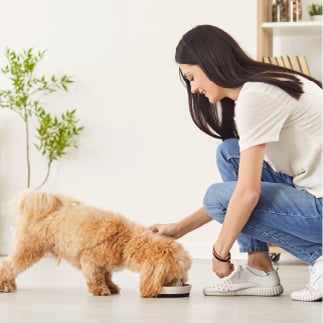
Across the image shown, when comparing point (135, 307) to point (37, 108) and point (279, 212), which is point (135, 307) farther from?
point (37, 108)

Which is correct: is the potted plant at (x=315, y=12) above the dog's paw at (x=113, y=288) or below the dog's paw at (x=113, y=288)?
above

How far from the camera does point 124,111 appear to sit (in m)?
4.29

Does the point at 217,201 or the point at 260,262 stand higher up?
the point at 217,201

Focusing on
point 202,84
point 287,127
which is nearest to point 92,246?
point 202,84

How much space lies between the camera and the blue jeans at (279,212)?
2361 millimetres

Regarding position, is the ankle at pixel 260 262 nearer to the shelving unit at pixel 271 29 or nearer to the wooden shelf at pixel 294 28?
the shelving unit at pixel 271 29

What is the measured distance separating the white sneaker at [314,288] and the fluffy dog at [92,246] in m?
0.37

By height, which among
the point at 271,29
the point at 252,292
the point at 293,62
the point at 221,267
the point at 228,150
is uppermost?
the point at 271,29

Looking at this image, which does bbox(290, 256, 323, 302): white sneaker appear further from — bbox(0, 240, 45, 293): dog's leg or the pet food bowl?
bbox(0, 240, 45, 293): dog's leg

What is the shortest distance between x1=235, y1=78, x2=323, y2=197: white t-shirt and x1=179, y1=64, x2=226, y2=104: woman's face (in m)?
0.10

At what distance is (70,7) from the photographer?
433cm

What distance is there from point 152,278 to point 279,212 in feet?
1.46

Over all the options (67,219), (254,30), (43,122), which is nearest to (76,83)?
(43,122)

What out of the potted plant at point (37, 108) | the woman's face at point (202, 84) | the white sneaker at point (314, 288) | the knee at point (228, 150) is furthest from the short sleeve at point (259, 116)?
the potted plant at point (37, 108)
